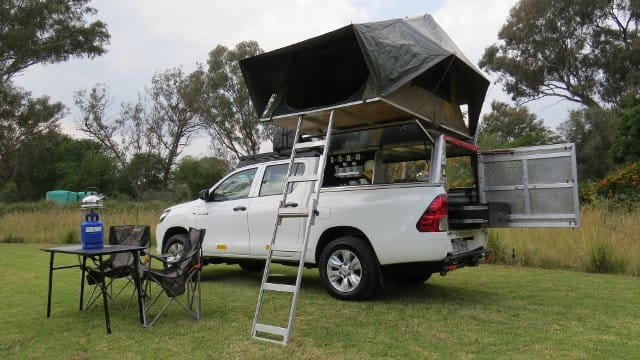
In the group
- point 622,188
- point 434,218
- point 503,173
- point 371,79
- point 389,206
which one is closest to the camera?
point 371,79

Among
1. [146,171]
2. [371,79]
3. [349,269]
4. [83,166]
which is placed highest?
[83,166]

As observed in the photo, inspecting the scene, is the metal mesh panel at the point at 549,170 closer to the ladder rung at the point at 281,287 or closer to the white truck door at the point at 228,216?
the ladder rung at the point at 281,287

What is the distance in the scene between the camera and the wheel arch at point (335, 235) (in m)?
6.15

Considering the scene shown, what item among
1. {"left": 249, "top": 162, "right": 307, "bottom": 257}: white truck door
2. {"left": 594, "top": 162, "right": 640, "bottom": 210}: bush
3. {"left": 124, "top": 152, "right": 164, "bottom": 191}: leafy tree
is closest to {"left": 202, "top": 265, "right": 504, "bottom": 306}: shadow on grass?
{"left": 249, "top": 162, "right": 307, "bottom": 257}: white truck door

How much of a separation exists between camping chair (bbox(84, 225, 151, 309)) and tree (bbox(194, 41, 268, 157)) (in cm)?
2810

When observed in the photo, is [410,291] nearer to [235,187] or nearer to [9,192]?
[235,187]

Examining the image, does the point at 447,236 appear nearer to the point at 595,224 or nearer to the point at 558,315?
the point at 558,315

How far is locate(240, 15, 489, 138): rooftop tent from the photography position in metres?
5.30

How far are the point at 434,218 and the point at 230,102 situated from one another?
1217 inches

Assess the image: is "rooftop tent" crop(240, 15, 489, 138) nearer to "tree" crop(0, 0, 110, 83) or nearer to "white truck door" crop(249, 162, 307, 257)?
"white truck door" crop(249, 162, 307, 257)

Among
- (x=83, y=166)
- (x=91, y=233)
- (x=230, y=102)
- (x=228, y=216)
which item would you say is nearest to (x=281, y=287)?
(x=91, y=233)

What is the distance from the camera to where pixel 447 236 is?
559cm

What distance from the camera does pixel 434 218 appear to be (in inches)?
218

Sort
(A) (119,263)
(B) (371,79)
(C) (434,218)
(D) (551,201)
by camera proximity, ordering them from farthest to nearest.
Result: (D) (551,201) → (A) (119,263) → (C) (434,218) → (B) (371,79)
